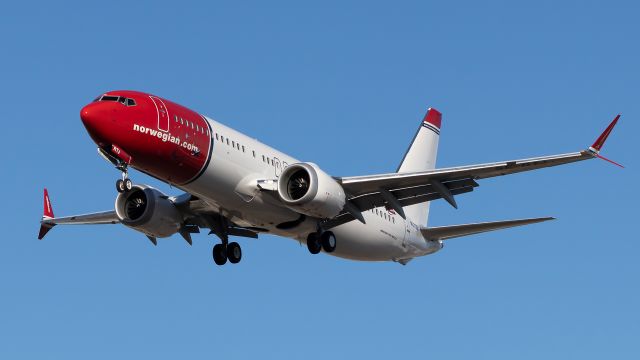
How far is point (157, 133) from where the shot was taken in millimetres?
38969

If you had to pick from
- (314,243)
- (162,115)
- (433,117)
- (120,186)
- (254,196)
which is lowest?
(314,243)

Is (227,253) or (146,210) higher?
(146,210)

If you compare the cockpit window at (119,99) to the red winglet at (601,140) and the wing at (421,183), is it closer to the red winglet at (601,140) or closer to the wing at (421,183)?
the wing at (421,183)

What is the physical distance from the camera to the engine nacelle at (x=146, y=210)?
44562mm

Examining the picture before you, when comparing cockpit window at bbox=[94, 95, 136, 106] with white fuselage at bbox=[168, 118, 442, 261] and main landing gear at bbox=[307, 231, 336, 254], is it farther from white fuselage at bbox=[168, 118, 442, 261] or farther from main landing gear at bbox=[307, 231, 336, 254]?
main landing gear at bbox=[307, 231, 336, 254]

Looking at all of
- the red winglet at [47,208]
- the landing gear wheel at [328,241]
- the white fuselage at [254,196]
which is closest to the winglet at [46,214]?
the red winglet at [47,208]

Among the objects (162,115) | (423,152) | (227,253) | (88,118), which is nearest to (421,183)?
(227,253)

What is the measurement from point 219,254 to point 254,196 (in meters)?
6.10

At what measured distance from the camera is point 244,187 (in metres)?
41.1

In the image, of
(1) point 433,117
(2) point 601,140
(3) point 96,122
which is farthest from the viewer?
(1) point 433,117

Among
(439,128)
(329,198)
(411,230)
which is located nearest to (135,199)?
(329,198)

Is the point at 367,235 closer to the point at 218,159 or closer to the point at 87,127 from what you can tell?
the point at 218,159

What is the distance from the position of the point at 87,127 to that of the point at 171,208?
7834mm

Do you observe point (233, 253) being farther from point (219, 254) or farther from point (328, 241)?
point (328, 241)
